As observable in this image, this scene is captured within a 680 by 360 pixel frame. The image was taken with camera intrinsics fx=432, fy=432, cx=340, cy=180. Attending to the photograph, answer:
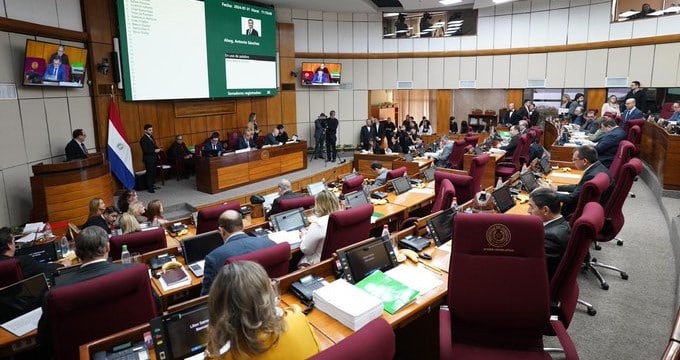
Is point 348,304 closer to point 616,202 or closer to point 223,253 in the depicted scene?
point 223,253

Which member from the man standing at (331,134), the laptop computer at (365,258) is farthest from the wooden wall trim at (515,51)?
the laptop computer at (365,258)

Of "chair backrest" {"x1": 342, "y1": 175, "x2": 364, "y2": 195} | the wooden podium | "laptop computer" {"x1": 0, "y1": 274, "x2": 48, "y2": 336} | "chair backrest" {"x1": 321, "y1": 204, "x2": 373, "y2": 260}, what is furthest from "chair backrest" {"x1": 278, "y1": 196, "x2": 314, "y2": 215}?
the wooden podium

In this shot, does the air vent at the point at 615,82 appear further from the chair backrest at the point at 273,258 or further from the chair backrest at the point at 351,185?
the chair backrest at the point at 273,258

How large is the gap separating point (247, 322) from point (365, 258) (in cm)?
146

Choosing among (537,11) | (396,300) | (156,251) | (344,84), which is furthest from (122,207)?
(537,11)

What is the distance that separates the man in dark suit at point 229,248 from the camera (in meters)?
2.81

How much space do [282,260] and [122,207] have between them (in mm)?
3509

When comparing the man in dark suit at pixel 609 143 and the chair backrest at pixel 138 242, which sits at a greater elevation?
the man in dark suit at pixel 609 143

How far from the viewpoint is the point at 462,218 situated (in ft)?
7.66

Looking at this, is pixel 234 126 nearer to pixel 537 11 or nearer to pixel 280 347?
pixel 537 11

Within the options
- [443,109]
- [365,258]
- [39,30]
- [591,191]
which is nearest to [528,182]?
[591,191]

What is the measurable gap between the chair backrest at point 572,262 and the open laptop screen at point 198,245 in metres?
2.58

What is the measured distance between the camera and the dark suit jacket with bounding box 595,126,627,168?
20.4 feet

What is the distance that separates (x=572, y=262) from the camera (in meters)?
2.46
